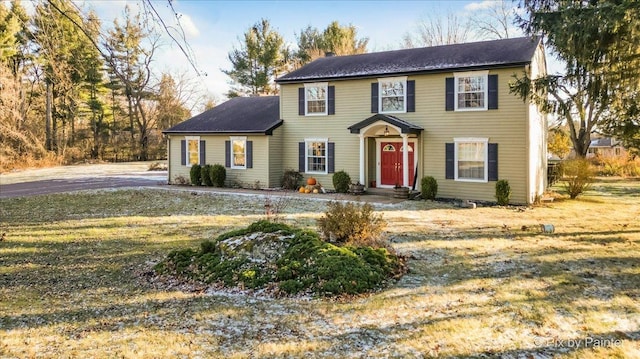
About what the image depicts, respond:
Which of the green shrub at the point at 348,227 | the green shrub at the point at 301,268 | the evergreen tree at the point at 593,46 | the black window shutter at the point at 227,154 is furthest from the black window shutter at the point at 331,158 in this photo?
the green shrub at the point at 301,268

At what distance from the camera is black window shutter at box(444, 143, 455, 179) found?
17203 mm

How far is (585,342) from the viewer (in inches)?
189

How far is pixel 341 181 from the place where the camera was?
19.0 meters

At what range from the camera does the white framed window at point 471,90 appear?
16.5m

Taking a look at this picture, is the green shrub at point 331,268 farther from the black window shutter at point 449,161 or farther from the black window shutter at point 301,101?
the black window shutter at point 301,101

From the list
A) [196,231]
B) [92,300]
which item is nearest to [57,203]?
[196,231]

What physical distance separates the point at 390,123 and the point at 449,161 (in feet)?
9.03

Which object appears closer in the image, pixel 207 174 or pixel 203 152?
pixel 207 174

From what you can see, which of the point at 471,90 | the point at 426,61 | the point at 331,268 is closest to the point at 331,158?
the point at 426,61

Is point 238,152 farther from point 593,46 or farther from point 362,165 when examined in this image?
point 593,46

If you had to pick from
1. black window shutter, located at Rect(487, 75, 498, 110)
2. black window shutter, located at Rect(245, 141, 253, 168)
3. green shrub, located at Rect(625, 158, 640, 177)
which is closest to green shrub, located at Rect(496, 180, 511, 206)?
black window shutter, located at Rect(487, 75, 498, 110)

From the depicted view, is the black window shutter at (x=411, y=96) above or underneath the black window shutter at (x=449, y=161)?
above

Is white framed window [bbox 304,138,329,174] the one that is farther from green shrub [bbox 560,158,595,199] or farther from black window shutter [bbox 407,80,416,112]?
green shrub [bbox 560,158,595,199]

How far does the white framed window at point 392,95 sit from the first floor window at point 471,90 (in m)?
2.20
